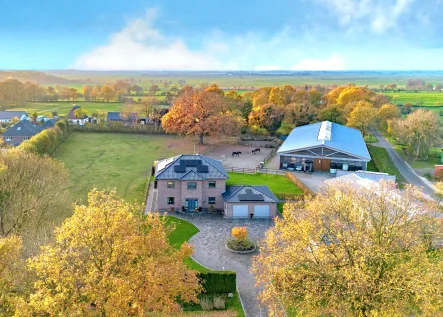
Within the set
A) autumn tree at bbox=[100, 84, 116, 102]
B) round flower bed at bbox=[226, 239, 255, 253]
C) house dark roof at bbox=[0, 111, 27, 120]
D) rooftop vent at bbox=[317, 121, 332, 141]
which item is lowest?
round flower bed at bbox=[226, 239, 255, 253]

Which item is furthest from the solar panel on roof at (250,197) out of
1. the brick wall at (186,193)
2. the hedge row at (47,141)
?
the hedge row at (47,141)

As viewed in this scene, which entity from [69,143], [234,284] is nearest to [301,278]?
[234,284]

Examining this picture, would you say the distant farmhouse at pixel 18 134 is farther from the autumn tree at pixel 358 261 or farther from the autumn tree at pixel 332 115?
the autumn tree at pixel 358 261

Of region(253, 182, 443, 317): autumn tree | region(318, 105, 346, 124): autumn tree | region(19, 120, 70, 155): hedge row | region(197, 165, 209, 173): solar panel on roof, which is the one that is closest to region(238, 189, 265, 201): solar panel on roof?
region(197, 165, 209, 173): solar panel on roof

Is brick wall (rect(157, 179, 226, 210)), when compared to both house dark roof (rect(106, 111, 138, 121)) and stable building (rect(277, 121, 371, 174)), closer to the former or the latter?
stable building (rect(277, 121, 371, 174))

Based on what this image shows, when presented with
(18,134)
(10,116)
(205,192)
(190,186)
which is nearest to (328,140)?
(205,192)

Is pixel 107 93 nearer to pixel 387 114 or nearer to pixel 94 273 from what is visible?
pixel 387 114

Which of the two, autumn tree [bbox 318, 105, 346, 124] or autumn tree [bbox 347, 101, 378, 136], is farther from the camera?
autumn tree [bbox 318, 105, 346, 124]
